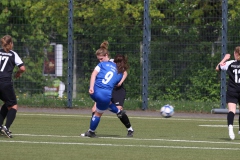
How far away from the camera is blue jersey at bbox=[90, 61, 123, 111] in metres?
13.8

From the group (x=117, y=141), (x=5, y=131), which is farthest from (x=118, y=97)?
(x=5, y=131)

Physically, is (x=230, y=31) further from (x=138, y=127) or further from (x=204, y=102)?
(x=138, y=127)

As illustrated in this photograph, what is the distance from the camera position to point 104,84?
45.3 ft

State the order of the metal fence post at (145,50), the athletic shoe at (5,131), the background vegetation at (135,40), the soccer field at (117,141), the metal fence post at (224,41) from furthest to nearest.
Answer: the metal fence post at (145,50)
the background vegetation at (135,40)
the metal fence post at (224,41)
the athletic shoe at (5,131)
the soccer field at (117,141)

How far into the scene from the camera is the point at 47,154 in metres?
11.1

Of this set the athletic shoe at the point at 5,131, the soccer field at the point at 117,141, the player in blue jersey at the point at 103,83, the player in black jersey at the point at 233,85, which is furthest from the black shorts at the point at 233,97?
the athletic shoe at the point at 5,131

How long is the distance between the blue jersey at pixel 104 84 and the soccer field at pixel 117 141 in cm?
68

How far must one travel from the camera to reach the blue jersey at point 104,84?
1377 centimetres

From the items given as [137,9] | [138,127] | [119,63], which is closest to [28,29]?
[137,9]

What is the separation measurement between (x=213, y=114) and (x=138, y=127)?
5.17 meters

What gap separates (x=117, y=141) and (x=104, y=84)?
3.71 feet

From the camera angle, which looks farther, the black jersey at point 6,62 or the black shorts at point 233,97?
the black shorts at point 233,97

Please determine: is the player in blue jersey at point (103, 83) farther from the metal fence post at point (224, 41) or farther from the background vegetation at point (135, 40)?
the metal fence post at point (224, 41)

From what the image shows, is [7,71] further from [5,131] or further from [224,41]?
[224,41]
